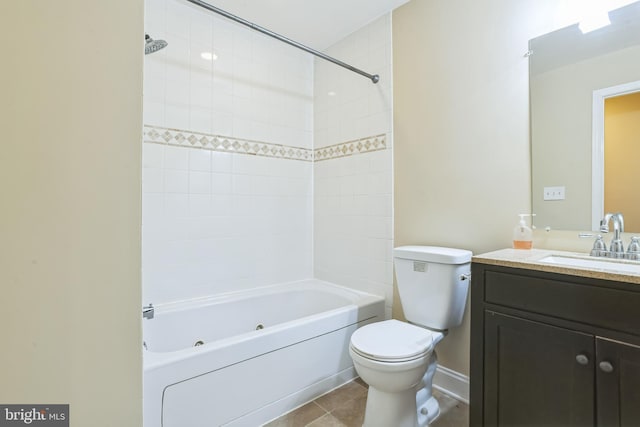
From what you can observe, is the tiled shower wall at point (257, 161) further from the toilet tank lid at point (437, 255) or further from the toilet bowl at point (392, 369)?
the toilet bowl at point (392, 369)

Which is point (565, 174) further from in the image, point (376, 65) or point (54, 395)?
point (54, 395)

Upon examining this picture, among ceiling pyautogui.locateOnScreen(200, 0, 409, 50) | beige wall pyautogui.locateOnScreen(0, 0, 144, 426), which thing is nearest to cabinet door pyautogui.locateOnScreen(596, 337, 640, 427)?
beige wall pyautogui.locateOnScreen(0, 0, 144, 426)

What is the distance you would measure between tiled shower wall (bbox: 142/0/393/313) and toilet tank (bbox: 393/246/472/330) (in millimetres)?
433

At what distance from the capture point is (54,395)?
0.53 meters

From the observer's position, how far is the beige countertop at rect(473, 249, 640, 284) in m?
0.93

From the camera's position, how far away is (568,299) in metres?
1.02

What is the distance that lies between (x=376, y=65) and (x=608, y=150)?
1500 mm

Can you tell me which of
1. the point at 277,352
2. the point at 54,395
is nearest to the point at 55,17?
the point at 54,395

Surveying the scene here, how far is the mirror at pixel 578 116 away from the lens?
128 cm

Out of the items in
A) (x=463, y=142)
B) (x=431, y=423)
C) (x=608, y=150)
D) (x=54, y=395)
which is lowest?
(x=431, y=423)

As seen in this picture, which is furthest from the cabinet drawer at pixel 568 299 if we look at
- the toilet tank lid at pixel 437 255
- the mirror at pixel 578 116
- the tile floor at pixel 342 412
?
the tile floor at pixel 342 412

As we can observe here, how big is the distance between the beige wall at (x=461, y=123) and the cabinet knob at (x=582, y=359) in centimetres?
69

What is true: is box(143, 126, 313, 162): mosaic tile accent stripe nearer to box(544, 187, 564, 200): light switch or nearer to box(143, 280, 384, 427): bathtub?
box(143, 280, 384, 427): bathtub

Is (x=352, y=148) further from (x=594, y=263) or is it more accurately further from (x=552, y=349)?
(x=552, y=349)
